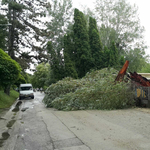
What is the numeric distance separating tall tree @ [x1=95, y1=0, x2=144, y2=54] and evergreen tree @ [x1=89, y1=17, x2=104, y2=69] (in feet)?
15.3

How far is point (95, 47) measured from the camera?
24.5 metres

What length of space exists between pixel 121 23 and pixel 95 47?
25.2 feet

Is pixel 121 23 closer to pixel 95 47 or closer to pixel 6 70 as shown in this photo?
pixel 95 47

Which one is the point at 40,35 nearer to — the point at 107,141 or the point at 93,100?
the point at 93,100

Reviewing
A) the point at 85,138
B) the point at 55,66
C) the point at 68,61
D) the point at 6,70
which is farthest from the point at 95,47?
the point at 85,138

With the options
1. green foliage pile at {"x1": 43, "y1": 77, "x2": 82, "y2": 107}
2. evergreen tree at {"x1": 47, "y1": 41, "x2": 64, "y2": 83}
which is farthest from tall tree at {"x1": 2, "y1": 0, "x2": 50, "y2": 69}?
green foliage pile at {"x1": 43, "y1": 77, "x2": 82, "y2": 107}

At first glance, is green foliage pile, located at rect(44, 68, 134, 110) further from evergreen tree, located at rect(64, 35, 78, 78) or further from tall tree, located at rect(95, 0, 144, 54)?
tall tree, located at rect(95, 0, 144, 54)

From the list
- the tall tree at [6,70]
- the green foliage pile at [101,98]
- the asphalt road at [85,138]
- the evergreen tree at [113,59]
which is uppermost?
the evergreen tree at [113,59]

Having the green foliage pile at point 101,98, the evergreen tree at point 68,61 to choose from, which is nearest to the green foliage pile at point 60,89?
the green foliage pile at point 101,98

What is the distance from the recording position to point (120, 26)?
1147 inches

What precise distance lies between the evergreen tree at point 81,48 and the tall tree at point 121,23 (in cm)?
587

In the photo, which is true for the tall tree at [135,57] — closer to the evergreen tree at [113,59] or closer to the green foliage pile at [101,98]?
the evergreen tree at [113,59]

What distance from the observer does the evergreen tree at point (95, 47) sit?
24047mm

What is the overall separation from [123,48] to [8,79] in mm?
20626
